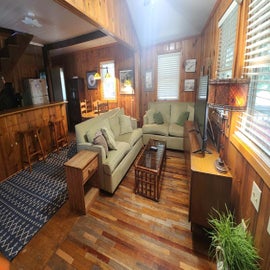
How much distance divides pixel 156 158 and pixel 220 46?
190cm

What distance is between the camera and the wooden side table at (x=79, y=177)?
1893mm

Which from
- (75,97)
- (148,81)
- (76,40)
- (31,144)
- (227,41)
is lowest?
(31,144)

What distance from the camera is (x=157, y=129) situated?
3.81m

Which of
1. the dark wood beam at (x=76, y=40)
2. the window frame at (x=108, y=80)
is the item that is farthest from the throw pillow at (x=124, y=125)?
the dark wood beam at (x=76, y=40)

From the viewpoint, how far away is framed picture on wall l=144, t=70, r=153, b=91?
4656mm

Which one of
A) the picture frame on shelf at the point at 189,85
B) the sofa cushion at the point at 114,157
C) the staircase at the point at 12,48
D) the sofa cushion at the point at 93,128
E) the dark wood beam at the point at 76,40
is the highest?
the dark wood beam at the point at 76,40

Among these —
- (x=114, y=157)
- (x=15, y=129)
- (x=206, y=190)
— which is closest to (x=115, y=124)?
(x=114, y=157)

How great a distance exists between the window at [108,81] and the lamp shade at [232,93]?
14.1ft

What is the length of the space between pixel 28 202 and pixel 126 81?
386 cm

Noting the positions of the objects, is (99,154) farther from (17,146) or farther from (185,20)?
(185,20)

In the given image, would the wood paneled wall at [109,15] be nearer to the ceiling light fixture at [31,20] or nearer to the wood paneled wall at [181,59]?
the wood paneled wall at [181,59]

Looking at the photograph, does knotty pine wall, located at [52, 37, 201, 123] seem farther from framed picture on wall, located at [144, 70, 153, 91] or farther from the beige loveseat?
the beige loveseat

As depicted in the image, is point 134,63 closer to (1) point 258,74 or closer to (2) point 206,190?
(1) point 258,74

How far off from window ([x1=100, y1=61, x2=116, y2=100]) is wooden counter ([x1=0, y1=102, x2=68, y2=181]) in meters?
2.19
